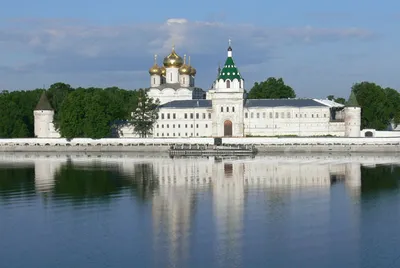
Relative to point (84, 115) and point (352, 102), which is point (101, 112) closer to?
point (84, 115)

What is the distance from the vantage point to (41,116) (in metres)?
50.5

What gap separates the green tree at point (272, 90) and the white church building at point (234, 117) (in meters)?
11.1

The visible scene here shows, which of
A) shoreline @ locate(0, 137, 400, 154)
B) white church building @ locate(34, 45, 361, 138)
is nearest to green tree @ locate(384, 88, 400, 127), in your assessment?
white church building @ locate(34, 45, 361, 138)

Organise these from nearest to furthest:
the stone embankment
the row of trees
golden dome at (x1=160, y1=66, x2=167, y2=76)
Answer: the stone embankment → the row of trees → golden dome at (x1=160, y1=66, x2=167, y2=76)

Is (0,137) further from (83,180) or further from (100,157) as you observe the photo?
(83,180)

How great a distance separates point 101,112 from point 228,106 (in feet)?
27.8

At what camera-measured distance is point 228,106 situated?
163 ft

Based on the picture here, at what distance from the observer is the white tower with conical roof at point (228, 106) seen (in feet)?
162

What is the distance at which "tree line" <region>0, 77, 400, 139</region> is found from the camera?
4728cm

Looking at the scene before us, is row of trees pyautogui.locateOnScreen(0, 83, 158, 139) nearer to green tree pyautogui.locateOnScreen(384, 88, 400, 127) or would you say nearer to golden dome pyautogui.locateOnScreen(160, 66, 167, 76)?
golden dome pyautogui.locateOnScreen(160, 66, 167, 76)

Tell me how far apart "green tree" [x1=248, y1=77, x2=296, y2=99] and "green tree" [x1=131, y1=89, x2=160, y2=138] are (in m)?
15.0

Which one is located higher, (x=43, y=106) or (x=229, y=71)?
(x=229, y=71)

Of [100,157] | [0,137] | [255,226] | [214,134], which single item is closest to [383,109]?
[214,134]

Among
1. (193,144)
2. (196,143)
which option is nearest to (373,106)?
(196,143)
